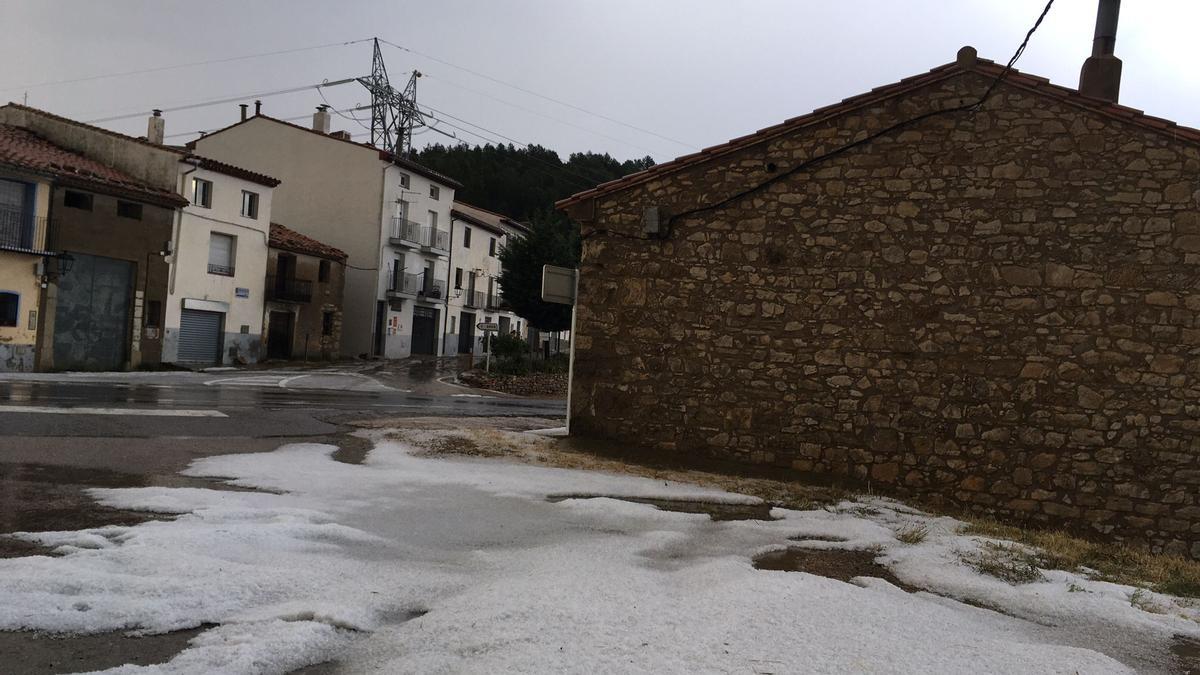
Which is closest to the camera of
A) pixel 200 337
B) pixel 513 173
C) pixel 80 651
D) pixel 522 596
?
pixel 80 651

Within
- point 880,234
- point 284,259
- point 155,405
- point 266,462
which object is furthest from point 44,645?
point 284,259

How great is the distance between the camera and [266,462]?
8.04 metres

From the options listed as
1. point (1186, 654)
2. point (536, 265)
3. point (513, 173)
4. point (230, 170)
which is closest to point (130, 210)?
point (230, 170)

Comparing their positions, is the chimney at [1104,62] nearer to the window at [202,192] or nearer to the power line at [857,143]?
the power line at [857,143]

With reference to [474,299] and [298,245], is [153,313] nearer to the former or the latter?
[298,245]

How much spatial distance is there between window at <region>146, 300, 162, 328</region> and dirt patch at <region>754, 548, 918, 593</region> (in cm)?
2687

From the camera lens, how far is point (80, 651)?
124 inches

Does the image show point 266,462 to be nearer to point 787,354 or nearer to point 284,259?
point 787,354

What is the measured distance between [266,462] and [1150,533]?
9203 mm

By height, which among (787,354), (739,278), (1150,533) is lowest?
(1150,533)

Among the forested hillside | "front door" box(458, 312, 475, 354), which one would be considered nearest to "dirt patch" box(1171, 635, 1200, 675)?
"front door" box(458, 312, 475, 354)

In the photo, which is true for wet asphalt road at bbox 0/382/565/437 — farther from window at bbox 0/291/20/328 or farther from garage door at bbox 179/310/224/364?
garage door at bbox 179/310/224/364

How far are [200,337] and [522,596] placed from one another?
2968 cm

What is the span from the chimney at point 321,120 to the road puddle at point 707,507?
41.3 metres
